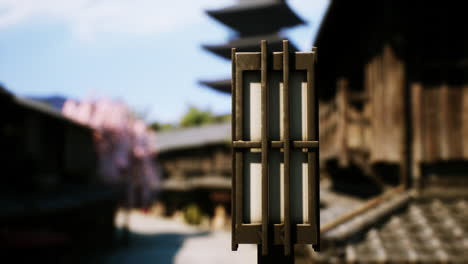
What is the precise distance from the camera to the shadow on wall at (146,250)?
16453 millimetres

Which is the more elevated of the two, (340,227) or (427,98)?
(427,98)

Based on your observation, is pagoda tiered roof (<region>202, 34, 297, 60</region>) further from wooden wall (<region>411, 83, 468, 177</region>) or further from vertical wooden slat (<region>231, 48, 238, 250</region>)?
vertical wooden slat (<region>231, 48, 238, 250</region>)

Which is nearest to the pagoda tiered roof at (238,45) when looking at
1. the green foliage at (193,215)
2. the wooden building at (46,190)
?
the wooden building at (46,190)

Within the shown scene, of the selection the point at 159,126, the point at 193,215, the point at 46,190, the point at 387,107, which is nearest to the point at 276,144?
the point at 387,107

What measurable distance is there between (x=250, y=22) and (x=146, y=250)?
1541cm

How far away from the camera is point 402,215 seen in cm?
661

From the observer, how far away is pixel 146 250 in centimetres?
1895

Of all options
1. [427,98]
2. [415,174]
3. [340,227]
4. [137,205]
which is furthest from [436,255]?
[137,205]

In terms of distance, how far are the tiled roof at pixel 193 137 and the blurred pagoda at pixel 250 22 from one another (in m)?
3.39

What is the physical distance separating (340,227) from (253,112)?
13.6 feet

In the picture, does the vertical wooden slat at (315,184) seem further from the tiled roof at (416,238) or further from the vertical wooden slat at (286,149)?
the tiled roof at (416,238)

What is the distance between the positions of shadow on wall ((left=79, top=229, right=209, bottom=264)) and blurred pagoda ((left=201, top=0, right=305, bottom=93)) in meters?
9.52

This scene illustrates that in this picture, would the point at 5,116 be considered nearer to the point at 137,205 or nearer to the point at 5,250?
the point at 5,250

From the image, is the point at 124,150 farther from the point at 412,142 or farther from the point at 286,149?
the point at 286,149
